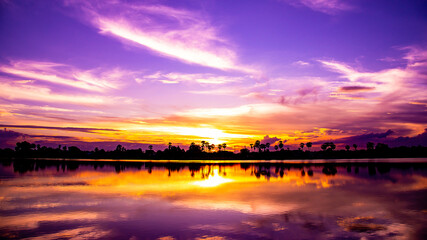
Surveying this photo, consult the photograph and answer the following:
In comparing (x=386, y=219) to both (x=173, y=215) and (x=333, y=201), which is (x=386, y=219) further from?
(x=173, y=215)

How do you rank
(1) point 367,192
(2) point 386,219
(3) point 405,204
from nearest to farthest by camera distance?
(2) point 386,219 → (3) point 405,204 → (1) point 367,192

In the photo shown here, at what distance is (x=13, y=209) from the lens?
874 inches

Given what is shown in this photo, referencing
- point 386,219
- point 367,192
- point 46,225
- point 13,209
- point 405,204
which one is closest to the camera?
point 46,225

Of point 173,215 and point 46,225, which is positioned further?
point 173,215

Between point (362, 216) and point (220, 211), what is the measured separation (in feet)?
32.4

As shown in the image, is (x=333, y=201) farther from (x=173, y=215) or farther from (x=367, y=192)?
(x=173, y=215)

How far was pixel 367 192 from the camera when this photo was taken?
3278 cm

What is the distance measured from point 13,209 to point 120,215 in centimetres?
841

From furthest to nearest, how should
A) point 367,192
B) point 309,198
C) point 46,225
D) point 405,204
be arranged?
point 367,192
point 309,198
point 405,204
point 46,225

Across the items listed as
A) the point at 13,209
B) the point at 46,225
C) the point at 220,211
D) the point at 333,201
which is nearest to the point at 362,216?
the point at 333,201

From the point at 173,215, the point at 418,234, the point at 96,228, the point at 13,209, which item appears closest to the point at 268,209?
the point at 173,215

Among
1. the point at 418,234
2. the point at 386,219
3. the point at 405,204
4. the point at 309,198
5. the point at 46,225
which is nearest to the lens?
the point at 418,234

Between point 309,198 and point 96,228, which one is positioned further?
point 309,198

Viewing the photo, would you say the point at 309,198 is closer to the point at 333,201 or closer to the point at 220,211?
the point at 333,201
